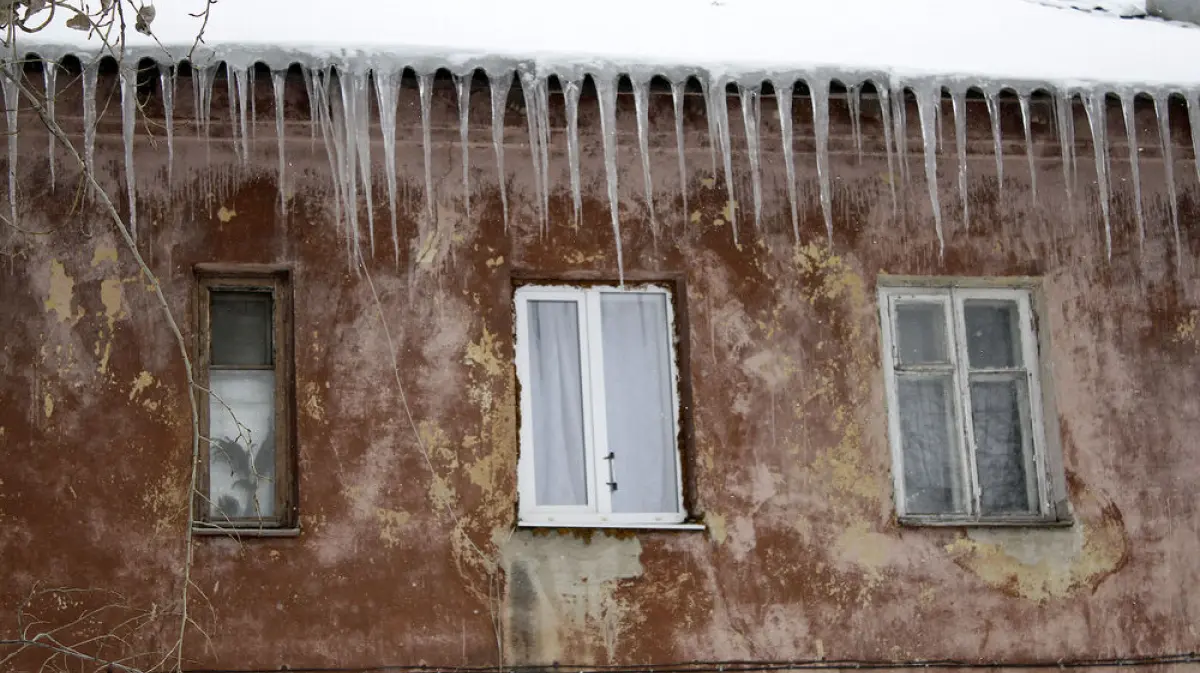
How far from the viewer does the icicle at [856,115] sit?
9305 millimetres

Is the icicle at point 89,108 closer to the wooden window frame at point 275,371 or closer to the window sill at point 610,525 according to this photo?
the wooden window frame at point 275,371

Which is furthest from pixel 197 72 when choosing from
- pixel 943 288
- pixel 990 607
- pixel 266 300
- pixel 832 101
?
pixel 990 607

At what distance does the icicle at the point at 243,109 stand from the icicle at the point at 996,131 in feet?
10.3

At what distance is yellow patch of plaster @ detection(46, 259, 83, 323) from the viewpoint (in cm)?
902

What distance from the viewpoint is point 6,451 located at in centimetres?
883

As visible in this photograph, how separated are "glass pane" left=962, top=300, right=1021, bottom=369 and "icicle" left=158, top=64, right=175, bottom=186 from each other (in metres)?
3.59

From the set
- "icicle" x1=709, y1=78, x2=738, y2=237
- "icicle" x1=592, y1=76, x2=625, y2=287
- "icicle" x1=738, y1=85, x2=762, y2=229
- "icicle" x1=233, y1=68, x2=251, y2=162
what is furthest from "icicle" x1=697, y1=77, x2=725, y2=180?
"icicle" x1=233, y1=68, x2=251, y2=162

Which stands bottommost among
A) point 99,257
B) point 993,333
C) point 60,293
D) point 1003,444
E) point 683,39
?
point 1003,444

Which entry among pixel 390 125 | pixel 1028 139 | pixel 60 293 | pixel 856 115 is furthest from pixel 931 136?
pixel 60 293

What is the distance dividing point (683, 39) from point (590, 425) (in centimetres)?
174

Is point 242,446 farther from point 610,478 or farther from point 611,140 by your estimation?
point 611,140

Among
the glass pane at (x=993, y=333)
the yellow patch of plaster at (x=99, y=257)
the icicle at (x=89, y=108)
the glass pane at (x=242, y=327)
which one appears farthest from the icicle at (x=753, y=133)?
the yellow patch of plaster at (x=99, y=257)

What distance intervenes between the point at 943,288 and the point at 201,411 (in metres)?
3.37

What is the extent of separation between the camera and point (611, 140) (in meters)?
→ 9.25
